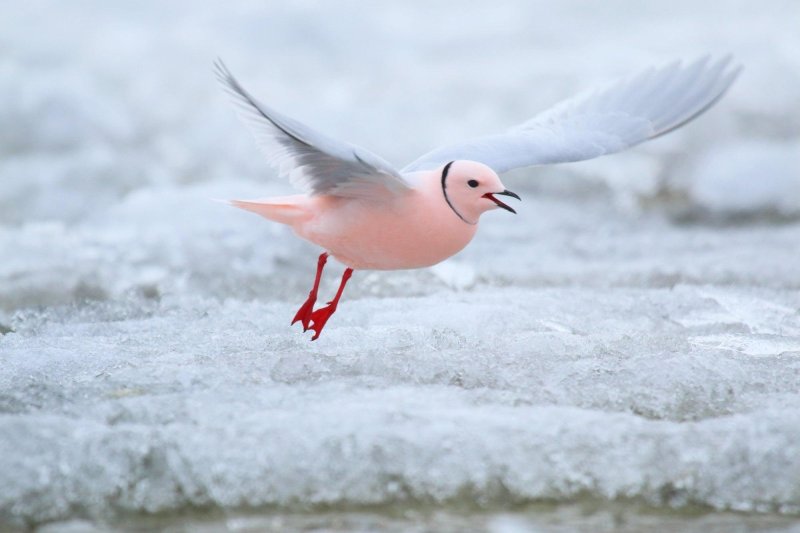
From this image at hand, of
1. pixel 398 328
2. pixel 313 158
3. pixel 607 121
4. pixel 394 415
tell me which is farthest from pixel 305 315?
pixel 607 121

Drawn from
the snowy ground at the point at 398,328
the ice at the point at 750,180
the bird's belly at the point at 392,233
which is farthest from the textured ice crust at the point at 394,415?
the ice at the point at 750,180

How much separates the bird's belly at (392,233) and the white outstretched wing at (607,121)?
0.47m

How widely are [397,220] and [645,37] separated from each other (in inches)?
322

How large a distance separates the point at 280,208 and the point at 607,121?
1.40m

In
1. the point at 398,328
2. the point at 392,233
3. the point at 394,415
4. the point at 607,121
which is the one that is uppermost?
the point at 607,121

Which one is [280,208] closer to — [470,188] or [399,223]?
[399,223]

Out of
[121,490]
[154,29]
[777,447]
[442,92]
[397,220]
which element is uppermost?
[154,29]

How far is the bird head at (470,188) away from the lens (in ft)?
10.7

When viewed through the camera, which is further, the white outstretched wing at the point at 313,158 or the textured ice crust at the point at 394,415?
the white outstretched wing at the point at 313,158

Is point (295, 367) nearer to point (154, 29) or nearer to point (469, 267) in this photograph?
point (469, 267)

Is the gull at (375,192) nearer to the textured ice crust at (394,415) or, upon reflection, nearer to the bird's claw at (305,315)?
the bird's claw at (305,315)

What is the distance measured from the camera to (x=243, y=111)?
3.19 meters

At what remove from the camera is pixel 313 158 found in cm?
322

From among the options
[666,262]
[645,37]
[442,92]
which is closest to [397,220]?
[666,262]
